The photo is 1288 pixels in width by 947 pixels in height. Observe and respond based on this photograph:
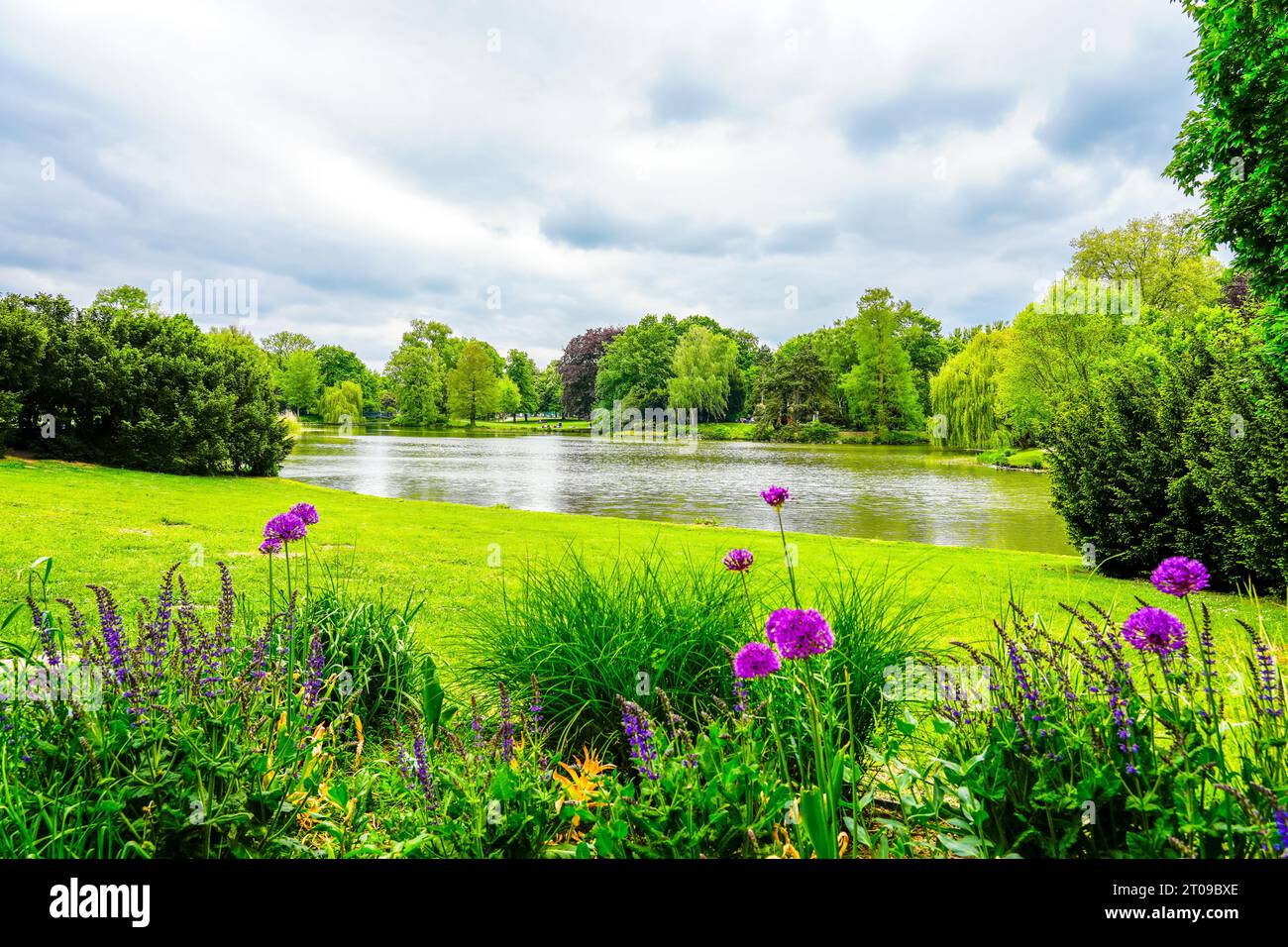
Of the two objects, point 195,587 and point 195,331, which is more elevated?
point 195,331

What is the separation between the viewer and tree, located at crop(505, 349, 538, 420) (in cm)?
10938

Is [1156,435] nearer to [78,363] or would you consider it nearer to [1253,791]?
[1253,791]

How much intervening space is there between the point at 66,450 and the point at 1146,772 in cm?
2739

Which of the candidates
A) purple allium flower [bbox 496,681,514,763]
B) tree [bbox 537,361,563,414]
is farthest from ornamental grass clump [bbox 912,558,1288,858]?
tree [bbox 537,361,563,414]

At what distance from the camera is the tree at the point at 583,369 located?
343 feet

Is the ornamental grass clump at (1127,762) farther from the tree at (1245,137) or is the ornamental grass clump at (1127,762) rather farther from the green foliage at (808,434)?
the green foliage at (808,434)

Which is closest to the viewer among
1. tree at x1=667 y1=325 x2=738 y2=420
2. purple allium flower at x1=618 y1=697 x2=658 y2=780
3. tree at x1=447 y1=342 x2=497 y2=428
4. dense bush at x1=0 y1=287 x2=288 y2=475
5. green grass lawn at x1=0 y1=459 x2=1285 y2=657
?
purple allium flower at x1=618 y1=697 x2=658 y2=780

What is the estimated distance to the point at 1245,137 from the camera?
7008 millimetres

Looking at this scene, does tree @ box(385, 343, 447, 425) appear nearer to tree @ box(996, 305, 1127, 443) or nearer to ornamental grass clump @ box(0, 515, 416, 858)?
tree @ box(996, 305, 1127, 443)

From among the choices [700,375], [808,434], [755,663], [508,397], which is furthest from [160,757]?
[508,397]

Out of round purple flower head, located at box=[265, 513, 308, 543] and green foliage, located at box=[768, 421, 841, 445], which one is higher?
green foliage, located at box=[768, 421, 841, 445]

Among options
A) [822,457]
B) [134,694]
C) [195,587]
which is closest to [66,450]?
[195,587]

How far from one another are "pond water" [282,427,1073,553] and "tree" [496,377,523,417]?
173 ft

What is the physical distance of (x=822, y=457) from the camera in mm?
43812
